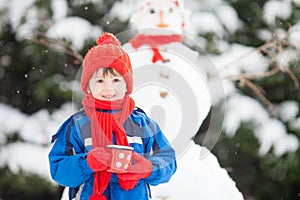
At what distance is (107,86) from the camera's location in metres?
1.02

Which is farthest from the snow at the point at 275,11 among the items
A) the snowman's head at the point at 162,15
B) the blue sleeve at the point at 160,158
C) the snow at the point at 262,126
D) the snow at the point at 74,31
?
the blue sleeve at the point at 160,158

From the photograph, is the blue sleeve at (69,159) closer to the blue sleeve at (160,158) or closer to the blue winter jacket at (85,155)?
the blue winter jacket at (85,155)

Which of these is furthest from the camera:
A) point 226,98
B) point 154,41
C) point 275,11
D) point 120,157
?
point 275,11

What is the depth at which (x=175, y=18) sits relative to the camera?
152 cm

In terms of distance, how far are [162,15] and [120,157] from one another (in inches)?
25.1

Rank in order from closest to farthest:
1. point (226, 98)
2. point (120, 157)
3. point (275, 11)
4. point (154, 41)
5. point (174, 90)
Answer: point (120, 157), point (174, 90), point (154, 41), point (226, 98), point (275, 11)

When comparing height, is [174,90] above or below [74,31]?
above

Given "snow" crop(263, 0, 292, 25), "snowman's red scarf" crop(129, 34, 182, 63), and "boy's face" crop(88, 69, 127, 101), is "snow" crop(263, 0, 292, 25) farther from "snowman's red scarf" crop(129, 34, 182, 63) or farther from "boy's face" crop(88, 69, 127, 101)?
"boy's face" crop(88, 69, 127, 101)

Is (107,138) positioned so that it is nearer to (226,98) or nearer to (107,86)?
(107,86)

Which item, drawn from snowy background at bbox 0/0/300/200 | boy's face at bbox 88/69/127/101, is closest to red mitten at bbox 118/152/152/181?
boy's face at bbox 88/69/127/101

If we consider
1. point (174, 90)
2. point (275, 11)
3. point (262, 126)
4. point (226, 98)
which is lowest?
point (262, 126)

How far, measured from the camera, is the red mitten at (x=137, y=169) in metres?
0.99

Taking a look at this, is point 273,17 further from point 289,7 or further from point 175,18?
point 175,18

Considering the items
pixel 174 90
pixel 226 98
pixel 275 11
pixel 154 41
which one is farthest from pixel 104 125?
pixel 275 11
